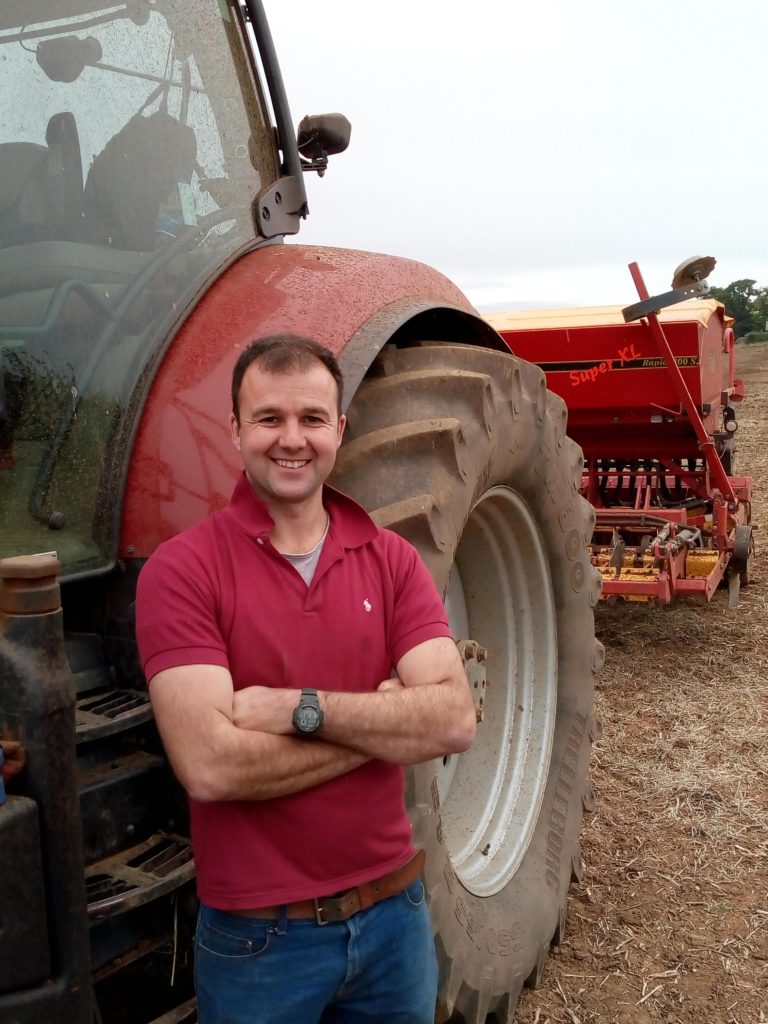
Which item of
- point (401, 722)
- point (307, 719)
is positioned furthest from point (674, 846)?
point (307, 719)

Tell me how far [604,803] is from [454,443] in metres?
2.06

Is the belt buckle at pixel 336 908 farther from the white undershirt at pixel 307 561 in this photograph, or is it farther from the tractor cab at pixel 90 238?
the tractor cab at pixel 90 238

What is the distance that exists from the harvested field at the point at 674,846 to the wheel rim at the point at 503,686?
38 cm

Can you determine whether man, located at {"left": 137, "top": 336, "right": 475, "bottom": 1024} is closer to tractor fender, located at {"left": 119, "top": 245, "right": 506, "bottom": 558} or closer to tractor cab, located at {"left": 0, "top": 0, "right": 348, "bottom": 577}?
tractor fender, located at {"left": 119, "top": 245, "right": 506, "bottom": 558}

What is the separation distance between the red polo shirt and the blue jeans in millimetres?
62

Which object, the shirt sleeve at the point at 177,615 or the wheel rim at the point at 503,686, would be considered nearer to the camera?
the shirt sleeve at the point at 177,615

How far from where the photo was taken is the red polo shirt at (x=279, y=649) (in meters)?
1.58

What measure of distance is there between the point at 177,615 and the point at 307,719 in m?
0.25

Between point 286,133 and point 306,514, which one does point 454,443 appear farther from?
point 286,133

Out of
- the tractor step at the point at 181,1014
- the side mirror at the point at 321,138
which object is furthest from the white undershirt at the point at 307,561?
the side mirror at the point at 321,138

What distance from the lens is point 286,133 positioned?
2.61 metres

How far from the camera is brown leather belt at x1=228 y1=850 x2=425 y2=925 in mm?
1589

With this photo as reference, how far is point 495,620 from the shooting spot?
3.02 metres

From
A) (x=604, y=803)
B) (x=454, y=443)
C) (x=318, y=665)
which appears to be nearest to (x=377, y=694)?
(x=318, y=665)
